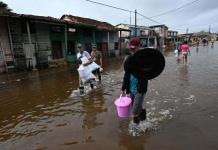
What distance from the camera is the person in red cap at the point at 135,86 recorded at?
400 centimetres

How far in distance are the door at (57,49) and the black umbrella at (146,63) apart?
1618cm

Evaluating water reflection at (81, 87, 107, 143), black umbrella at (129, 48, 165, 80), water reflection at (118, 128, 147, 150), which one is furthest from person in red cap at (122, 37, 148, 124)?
water reflection at (81, 87, 107, 143)

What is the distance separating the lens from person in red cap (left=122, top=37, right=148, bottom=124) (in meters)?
4.00

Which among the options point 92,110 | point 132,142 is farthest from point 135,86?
point 92,110

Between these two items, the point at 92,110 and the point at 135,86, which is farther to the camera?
the point at 92,110

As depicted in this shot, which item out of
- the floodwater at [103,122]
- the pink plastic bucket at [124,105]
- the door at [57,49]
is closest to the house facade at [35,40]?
the door at [57,49]

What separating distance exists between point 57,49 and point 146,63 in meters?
16.8

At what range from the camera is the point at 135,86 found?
424 cm

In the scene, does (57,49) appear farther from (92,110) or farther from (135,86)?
(135,86)

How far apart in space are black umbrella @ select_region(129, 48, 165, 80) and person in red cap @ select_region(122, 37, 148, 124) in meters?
0.08

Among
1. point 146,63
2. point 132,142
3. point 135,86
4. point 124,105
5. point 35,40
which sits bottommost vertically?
point 132,142

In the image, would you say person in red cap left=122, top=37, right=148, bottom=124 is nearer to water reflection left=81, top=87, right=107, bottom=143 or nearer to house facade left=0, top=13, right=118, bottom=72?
water reflection left=81, top=87, right=107, bottom=143

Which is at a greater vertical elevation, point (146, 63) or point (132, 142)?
point (146, 63)

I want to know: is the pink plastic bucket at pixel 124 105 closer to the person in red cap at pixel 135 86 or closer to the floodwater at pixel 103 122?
the person in red cap at pixel 135 86
